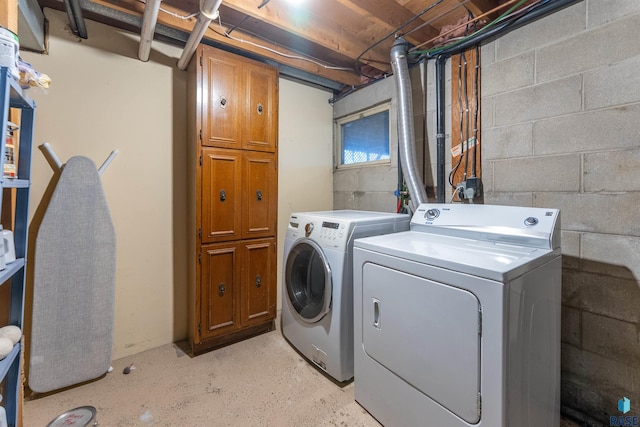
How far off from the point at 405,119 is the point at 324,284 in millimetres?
1337

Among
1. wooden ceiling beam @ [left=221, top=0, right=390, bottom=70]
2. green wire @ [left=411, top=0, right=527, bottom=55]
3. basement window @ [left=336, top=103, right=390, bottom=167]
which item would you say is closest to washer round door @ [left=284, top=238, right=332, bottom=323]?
basement window @ [left=336, top=103, right=390, bottom=167]

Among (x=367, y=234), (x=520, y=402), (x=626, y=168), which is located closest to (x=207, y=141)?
(x=367, y=234)

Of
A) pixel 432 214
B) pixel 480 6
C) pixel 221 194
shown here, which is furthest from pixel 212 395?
pixel 480 6

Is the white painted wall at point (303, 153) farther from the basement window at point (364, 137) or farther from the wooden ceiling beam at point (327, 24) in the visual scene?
the wooden ceiling beam at point (327, 24)

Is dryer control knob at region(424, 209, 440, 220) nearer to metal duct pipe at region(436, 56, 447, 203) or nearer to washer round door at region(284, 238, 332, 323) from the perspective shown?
metal duct pipe at region(436, 56, 447, 203)

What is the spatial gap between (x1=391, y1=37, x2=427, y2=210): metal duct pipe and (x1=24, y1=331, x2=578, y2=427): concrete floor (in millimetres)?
1371

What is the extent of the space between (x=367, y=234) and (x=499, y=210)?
74cm

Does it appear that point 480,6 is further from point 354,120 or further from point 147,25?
point 147,25

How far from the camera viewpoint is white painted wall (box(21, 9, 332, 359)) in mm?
1737

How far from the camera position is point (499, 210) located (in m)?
1.47

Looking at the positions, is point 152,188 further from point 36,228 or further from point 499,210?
point 499,210

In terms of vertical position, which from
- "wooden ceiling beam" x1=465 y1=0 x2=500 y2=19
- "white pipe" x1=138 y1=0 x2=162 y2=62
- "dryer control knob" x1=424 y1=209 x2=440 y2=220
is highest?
"wooden ceiling beam" x1=465 y1=0 x2=500 y2=19

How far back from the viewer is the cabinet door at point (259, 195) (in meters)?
2.21

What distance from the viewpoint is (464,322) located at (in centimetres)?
106
